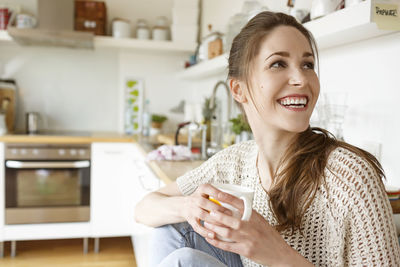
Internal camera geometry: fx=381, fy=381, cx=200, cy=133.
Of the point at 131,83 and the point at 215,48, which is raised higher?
the point at 215,48

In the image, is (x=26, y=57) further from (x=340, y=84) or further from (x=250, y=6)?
(x=340, y=84)

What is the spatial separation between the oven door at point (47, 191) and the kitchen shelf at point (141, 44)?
1118 millimetres

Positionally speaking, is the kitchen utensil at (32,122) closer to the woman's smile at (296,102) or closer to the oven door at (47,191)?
the oven door at (47,191)

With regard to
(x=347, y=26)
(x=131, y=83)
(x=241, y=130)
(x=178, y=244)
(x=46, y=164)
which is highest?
(x=347, y=26)

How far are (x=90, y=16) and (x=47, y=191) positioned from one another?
1618mm

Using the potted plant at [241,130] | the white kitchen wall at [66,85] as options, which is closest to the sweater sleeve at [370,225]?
the potted plant at [241,130]

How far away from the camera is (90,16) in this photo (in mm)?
3500

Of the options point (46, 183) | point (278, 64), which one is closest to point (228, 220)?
point (278, 64)

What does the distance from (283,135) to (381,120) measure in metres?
0.60

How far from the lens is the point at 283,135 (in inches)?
41.2

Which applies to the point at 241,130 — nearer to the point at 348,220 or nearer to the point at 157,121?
the point at 348,220

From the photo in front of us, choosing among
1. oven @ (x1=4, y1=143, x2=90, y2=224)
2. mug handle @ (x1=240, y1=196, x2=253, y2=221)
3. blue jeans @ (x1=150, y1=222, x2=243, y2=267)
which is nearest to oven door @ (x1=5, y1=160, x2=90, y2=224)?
oven @ (x1=4, y1=143, x2=90, y2=224)

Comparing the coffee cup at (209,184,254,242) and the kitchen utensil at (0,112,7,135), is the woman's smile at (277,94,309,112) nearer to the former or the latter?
the coffee cup at (209,184,254,242)

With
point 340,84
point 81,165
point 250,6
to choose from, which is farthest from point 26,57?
point 340,84
